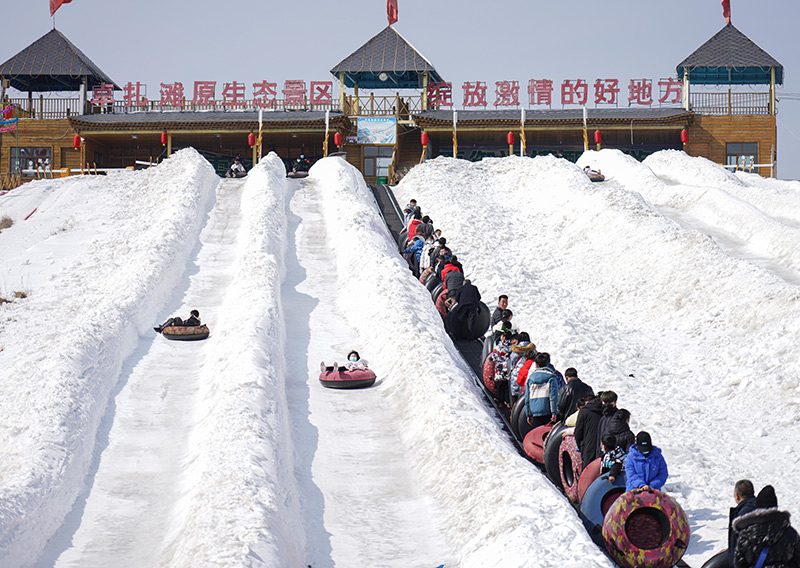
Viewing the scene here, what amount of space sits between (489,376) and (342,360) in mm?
2694

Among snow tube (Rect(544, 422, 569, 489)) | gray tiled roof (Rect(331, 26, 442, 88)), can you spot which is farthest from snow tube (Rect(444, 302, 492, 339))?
gray tiled roof (Rect(331, 26, 442, 88))

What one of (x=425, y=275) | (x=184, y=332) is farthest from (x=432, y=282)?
(x=184, y=332)

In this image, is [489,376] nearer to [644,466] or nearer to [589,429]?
[589,429]

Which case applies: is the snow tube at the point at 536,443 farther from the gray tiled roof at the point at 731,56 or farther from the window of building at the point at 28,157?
the window of building at the point at 28,157

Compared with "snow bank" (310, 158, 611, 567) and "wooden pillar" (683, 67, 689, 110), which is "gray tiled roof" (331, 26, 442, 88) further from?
"snow bank" (310, 158, 611, 567)

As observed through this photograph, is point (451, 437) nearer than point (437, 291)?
Yes

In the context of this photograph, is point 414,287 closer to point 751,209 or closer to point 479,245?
point 479,245

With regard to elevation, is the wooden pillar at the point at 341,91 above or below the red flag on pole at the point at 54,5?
below

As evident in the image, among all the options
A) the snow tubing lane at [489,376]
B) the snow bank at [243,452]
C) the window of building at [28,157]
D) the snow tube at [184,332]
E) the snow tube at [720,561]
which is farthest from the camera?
the window of building at [28,157]

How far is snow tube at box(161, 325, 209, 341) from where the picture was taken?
14.6 metres

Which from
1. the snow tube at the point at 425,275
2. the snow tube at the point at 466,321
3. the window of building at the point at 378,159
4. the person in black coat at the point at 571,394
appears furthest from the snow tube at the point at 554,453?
the window of building at the point at 378,159

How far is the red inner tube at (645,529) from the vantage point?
769 centimetres

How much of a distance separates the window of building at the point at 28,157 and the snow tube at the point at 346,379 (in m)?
37.5

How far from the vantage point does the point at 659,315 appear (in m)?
17.2
